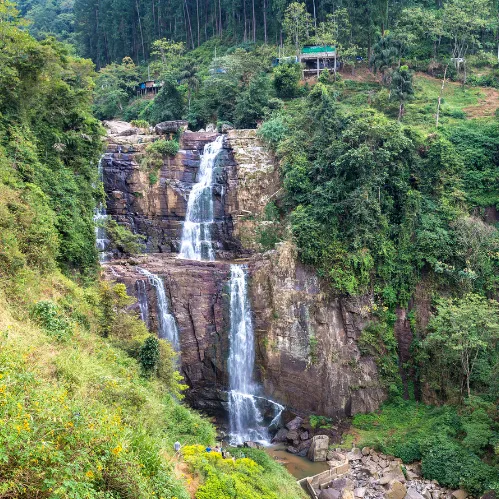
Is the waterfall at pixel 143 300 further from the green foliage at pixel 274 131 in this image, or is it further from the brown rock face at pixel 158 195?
the green foliage at pixel 274 131

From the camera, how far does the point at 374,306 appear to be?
23.3 m

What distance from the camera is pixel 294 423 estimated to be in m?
22.1

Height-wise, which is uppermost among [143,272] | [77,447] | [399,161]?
[399,161]

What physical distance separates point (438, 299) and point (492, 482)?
8.79m

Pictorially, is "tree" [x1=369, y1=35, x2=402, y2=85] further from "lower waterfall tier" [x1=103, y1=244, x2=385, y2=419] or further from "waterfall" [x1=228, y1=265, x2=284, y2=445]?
"waterfall" [x1=228, y1=265, x2=284, y2=445]

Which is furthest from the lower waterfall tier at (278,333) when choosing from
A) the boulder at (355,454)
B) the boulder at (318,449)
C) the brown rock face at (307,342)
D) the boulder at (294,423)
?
the boulder at (355,454)

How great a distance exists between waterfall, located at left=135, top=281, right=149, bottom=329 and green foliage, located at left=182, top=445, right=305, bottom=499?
955 centimetres

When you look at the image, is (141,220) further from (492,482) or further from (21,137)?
(492,482)

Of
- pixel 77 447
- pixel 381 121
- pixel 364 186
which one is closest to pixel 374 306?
pixel 364 186

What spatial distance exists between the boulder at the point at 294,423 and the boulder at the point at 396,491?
5.21 metres

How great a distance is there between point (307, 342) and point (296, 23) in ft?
85.6

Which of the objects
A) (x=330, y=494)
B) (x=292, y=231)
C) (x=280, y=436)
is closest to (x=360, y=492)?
(x=330, y=494)

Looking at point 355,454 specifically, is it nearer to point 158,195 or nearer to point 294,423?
point 294,423

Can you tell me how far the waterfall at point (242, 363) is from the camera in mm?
22734
